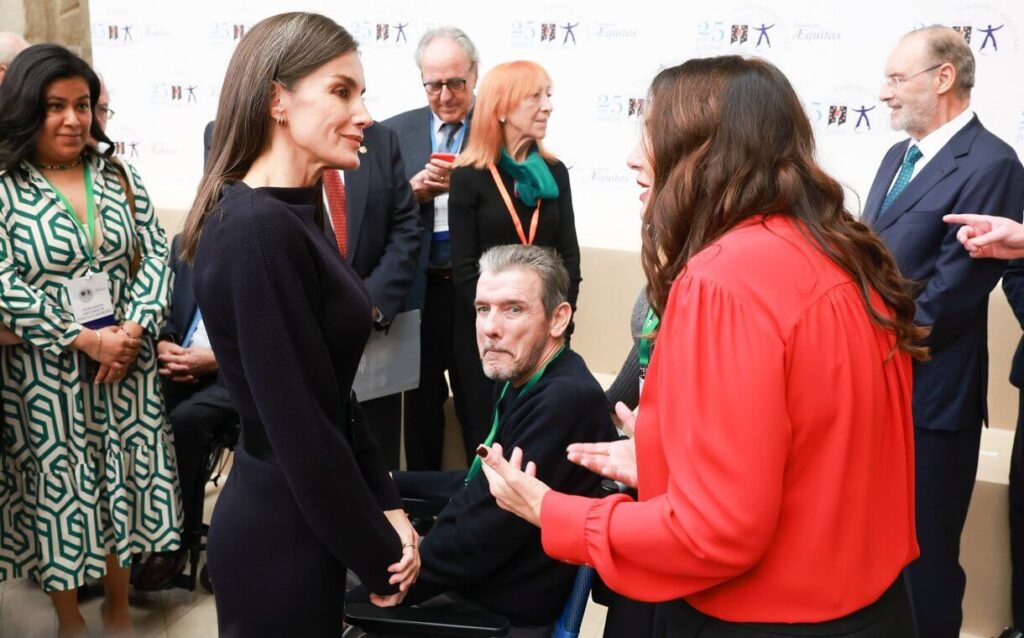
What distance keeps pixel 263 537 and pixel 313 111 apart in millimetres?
711

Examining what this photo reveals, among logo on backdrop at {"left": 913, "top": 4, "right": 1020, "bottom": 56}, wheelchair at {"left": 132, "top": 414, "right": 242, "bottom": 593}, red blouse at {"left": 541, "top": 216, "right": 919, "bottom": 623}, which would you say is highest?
logo on backdrop at {"left": 913, "top": 4, "right": 1020, "bottom": 56}

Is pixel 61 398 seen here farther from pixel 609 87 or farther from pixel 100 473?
pixel 609 87

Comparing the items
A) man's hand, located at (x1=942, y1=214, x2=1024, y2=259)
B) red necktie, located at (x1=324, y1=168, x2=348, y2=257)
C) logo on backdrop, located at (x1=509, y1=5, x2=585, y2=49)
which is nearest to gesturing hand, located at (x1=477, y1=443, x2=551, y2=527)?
man's hand, located at (x1=942, y1=214, x2=1024, y2=259)

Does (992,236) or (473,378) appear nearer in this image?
(992,236)

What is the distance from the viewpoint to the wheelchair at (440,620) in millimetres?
1960

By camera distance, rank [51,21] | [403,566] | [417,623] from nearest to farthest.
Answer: [403,566] → [417,623] → [51,21]

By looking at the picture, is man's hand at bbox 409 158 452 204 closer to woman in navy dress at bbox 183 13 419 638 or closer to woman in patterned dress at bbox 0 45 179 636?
woman in patterned dress at bbox 0 45 179 636

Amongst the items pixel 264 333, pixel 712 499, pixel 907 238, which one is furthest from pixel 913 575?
pixel 264 333

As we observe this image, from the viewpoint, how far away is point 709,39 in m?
4.33

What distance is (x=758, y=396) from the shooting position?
120 cm

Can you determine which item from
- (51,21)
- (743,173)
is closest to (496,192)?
(743,173)

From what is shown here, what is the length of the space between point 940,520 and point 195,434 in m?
2.48

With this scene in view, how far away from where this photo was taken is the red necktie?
335cm

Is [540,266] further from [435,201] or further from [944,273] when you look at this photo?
[435,201]
